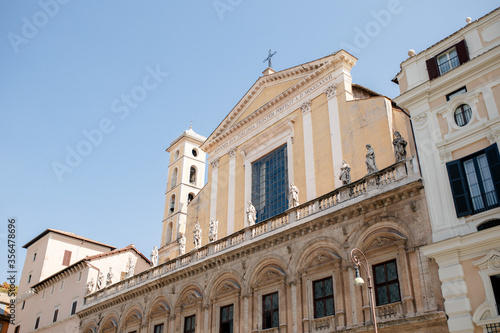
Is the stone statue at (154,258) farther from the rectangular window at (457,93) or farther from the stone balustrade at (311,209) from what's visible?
the rectangular window at (457,93)

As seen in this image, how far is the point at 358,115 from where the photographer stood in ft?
84.8

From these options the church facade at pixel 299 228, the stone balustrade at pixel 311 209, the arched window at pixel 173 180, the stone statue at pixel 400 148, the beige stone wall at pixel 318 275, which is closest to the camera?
the beige stone wall at pixel 318 275

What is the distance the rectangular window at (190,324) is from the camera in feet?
86.4

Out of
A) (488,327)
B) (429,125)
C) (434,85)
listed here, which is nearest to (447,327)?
(488,327)

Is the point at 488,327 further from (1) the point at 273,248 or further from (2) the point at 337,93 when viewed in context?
(2) the point at 337,93

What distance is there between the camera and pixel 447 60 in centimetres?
1892

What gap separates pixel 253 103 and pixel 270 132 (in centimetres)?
363

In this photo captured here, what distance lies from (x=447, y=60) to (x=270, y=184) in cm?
1378

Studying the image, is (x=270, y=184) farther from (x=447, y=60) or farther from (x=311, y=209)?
(x=447, y=60)

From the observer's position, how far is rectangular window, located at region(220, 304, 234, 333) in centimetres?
2397

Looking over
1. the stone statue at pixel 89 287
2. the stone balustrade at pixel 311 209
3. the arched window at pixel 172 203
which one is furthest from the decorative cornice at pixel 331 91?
the stone statue at pixel 89 287

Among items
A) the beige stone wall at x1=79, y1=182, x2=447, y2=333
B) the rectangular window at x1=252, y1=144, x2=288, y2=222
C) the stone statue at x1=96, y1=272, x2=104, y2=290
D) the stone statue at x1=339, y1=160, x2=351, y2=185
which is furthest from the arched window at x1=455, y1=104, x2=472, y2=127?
the stone statue at x1=96, y1=272, x2=104, y2=290

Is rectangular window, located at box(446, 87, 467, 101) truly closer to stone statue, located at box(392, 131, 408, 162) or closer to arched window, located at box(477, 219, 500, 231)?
stone statue, located at box(392, 131, 408, 162)

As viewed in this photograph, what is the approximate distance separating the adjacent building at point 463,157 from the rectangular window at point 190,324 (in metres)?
14.5
